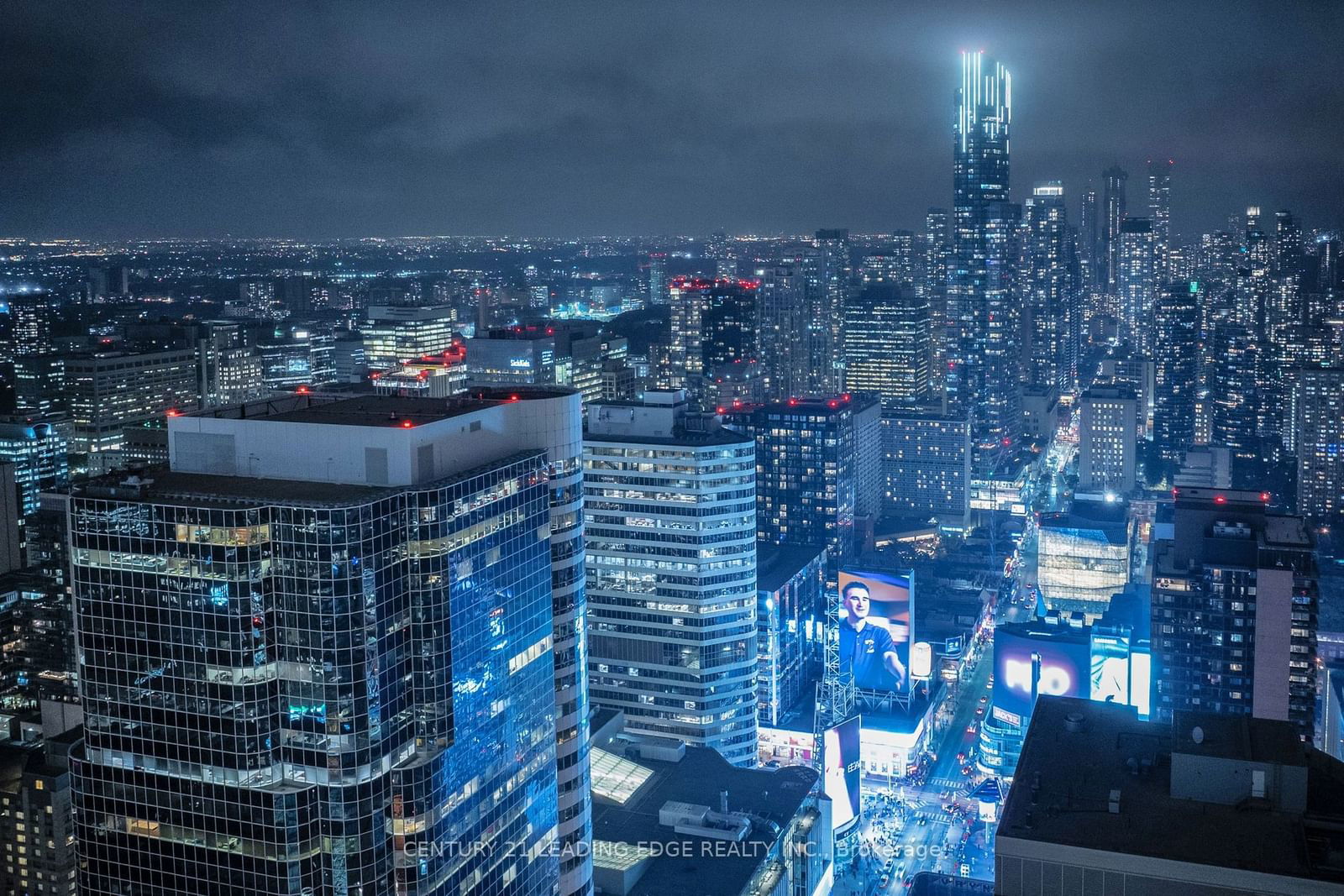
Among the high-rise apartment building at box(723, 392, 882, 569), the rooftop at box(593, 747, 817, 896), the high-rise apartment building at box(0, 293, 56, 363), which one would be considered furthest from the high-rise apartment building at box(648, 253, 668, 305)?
the rooftop at box(593, 747, 817, 896)

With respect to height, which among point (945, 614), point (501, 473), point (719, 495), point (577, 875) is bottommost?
point (945, 614)

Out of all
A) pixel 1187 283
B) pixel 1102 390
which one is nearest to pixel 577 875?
pixel 1102 390

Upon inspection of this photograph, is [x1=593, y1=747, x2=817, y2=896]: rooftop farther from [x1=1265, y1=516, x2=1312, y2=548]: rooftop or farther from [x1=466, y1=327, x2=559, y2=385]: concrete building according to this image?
[x1=466, y1=327, x2=559, y2=385]: concrete building

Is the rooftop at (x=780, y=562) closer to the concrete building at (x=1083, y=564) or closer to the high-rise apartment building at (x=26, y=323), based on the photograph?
the concrete building at (x=1083, y=564)

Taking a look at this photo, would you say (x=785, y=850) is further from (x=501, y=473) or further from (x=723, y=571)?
(x=501, y=473)

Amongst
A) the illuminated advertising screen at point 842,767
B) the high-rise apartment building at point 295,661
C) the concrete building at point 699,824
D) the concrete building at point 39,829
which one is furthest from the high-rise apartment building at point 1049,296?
the high-rise apartment building at point 295,661

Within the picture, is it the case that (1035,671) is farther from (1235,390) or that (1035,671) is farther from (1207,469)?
(1235,390)

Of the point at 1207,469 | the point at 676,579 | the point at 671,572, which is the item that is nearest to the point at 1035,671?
the point at 676,579
